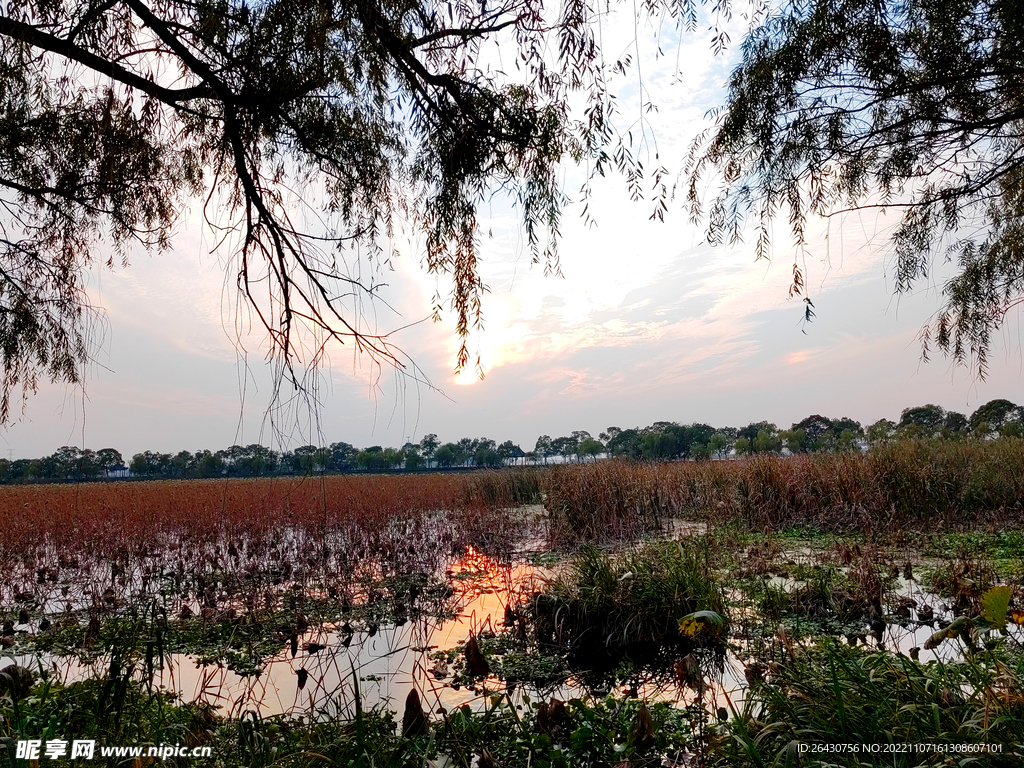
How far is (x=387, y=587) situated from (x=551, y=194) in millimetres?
4393

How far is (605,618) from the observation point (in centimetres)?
434

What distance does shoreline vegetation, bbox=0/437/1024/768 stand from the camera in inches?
92.5

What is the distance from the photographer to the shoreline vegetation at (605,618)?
2350 mm

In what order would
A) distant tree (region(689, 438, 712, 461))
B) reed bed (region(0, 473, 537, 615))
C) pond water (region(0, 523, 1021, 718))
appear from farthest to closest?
distant tree (region(689, 438, 712, 461)), reed bed (region(0, 473, 537, 615)), pond water (region(0, 523, 1021, 718))

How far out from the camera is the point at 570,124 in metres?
2.96

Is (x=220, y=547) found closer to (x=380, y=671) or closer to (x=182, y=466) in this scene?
(x=380, y=671)

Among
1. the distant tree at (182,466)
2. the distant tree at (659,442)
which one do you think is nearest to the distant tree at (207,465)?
the distant tree at (182,466)

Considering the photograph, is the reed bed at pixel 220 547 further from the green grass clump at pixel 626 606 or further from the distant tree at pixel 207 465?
the distant tree at pixel 207 465

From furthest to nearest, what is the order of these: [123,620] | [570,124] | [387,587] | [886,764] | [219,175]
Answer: [387,587] → [123,620] → [219,175] → [570,124] → [886,764]

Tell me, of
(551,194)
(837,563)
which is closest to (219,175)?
(551,194)

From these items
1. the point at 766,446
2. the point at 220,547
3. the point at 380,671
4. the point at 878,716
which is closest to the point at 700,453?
the point at 766,446

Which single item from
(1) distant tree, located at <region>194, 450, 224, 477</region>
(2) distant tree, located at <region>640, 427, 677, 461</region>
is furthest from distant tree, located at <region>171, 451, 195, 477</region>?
(2) distant tree, located at <region>640, 427, 677, 461</region>

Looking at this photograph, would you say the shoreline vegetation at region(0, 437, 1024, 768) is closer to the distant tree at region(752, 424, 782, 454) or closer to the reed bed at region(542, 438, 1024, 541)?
the reed bed at region(542, 438, 1024, 541)

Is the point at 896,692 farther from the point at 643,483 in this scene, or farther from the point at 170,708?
the point at 643,483
